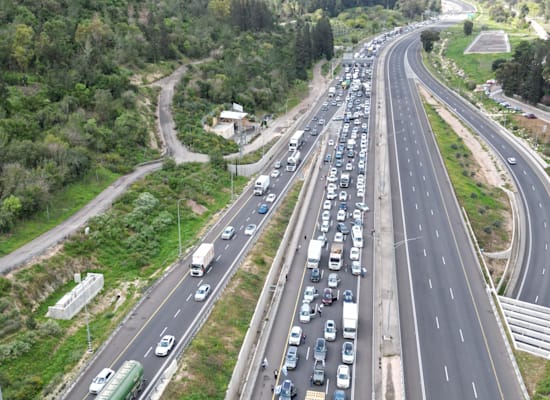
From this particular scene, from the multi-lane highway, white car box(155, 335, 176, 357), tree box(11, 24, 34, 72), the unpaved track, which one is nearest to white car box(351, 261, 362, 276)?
the multi-lane highway

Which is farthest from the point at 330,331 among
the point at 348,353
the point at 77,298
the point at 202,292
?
the point at 77,298

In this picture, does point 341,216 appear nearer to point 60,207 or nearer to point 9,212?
point 60,207

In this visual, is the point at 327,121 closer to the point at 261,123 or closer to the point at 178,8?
the point at 261,123

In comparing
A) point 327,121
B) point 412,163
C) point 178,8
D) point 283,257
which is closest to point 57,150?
point 283,257

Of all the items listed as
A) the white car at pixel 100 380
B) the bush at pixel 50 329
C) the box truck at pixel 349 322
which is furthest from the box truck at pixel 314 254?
the bush at pixel 50 329

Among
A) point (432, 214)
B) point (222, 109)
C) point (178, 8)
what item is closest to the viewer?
point (432, 214)

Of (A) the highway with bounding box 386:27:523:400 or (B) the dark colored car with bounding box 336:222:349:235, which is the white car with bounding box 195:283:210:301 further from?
(B) the dark colored car with bounding box 336:222:349:235

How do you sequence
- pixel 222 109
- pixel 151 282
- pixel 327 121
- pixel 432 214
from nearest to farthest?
pixel 151 282 < pixel 432 214 < pixel 222 109 < pixel 327 121
